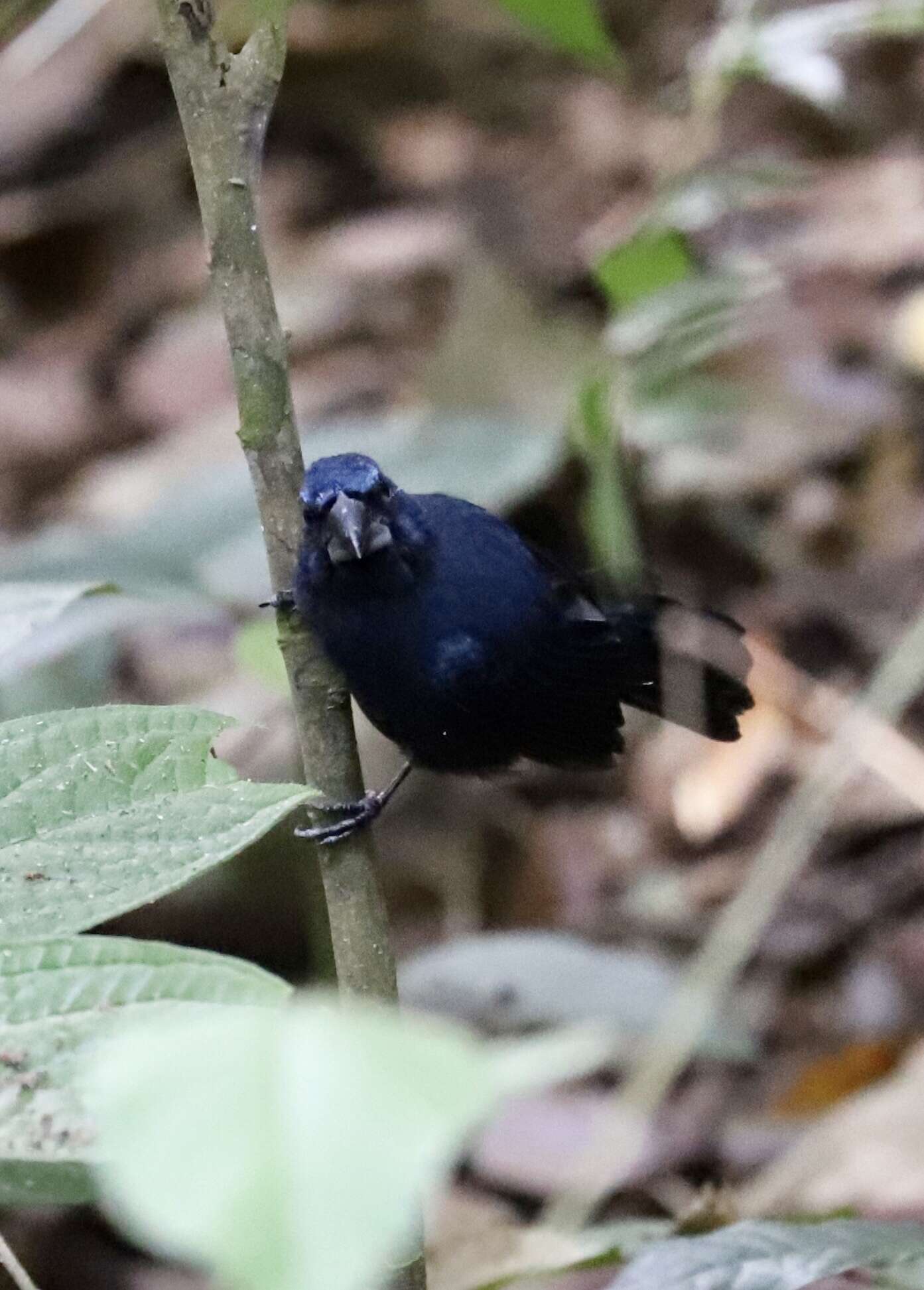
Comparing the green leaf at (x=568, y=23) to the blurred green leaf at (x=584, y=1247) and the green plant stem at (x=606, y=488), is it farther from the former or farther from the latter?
the blurred green leaf at (x=584, y=1247)

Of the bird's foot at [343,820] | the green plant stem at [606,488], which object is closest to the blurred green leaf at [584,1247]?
the bird's foot at [343,820]

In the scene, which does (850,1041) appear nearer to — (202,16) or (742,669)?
(742,669)

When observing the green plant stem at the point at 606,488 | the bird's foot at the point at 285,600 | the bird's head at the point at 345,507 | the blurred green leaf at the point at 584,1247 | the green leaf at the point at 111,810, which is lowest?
the blurred green leaf at the point at 584,1247

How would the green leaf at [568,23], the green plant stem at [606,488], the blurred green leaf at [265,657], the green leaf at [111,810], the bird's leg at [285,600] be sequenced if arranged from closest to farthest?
1. the green leaf at [111,810]
2. the bird's leg at [285,600]
3. the green leaf at [568,23]
4. the blurred green leaf at [265,657]
5. the green plant stem at [606,488]

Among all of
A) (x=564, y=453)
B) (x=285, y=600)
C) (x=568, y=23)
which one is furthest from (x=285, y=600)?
(x=564, y=453)

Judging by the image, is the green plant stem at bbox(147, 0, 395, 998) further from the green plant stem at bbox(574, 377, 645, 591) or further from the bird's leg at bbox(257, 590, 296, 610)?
the green plant stem at bbox(574, 377, 645, 591)

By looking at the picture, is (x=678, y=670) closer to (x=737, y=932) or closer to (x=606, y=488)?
(x=606, y=488)
